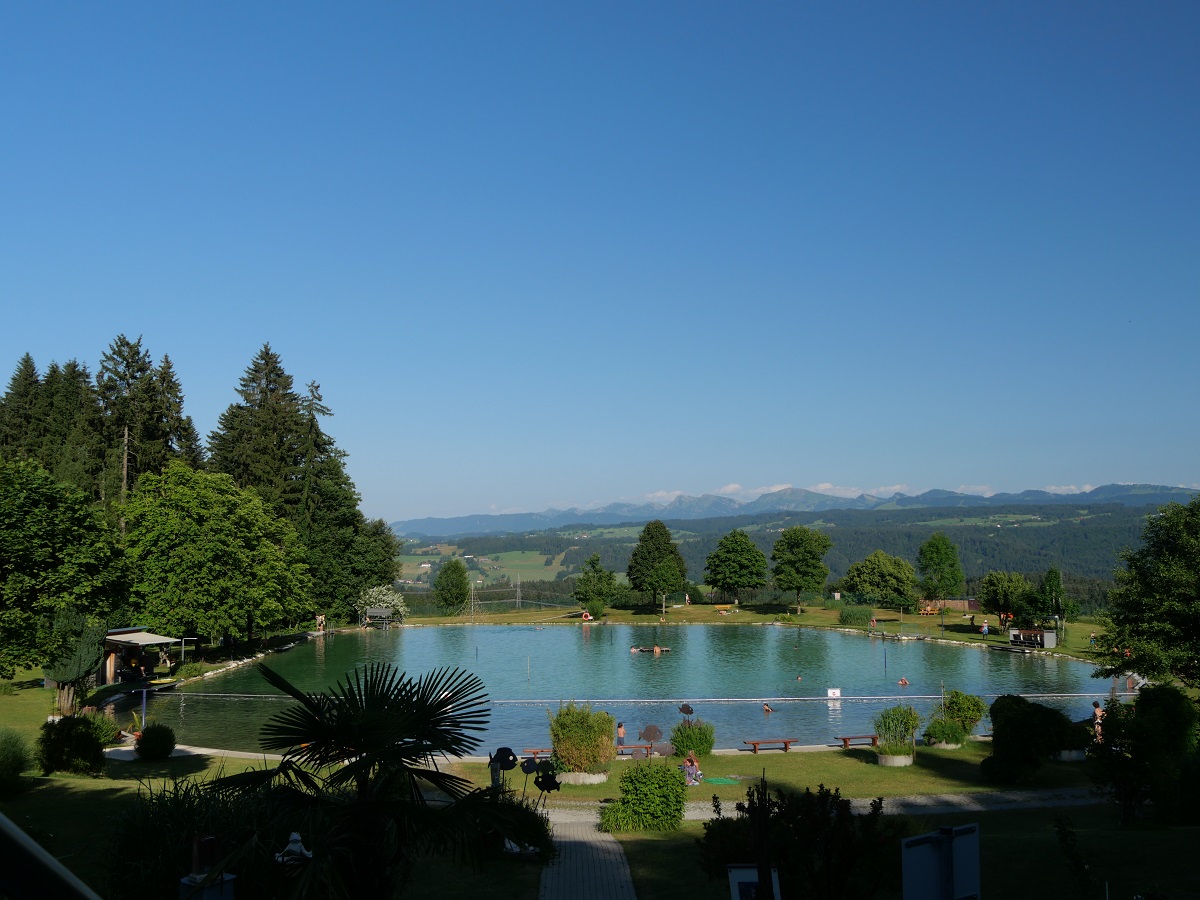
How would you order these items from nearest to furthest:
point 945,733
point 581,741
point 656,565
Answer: point 581,741 < point 945,733 < point 656,565

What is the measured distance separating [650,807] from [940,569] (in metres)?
64.9

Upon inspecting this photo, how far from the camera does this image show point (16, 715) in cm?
2595

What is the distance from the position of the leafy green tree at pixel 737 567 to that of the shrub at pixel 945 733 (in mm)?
50411

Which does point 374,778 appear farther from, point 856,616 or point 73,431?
point 856,616

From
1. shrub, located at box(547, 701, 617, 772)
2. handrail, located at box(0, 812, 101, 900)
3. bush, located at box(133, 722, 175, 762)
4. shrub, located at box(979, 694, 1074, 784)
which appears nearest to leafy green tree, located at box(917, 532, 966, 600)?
shrub, located at box(979, 694, 1074, 784)

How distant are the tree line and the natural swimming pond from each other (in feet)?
13.0

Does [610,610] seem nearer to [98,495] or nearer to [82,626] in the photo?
[98,495]

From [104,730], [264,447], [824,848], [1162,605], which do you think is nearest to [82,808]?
[104,730]

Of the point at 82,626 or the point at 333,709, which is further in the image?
the point at 82,626

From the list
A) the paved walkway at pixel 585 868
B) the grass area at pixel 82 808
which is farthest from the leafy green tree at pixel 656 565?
the paved walkway at pixel 585 868

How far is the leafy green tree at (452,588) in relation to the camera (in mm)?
74938

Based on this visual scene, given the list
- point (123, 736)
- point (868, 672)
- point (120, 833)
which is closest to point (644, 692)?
point (868, 672)

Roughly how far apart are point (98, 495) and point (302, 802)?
49036 millimetres

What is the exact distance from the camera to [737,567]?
7631cm
